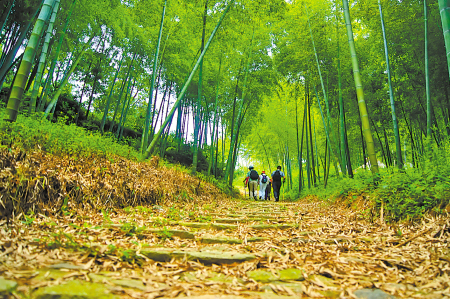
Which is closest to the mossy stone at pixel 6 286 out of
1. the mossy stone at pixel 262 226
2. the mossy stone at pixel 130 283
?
the mossy stone at pixel 130 283

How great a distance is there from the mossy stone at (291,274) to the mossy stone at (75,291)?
804 millimetres

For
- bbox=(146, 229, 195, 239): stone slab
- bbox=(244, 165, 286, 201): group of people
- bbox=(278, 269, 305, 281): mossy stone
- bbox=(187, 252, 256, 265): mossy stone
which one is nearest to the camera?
bbox=(278, 269, 305, 281): mossy stone

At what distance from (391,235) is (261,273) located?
1.30 m

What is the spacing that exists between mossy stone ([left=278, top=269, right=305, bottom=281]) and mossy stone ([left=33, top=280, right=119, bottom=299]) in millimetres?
804

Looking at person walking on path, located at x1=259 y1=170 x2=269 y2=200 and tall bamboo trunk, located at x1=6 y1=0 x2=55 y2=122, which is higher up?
tall bamboo trunk, located at x1=6 y1=0 x2=55 y2=122

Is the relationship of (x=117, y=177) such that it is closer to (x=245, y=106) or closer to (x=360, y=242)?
(x=360, y=242)

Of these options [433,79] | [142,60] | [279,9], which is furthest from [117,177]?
[433,79]

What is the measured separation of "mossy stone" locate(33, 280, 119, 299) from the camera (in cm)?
85

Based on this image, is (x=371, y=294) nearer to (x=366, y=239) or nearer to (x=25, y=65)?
(x=366, y=239)

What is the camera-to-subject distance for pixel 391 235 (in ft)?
6.10

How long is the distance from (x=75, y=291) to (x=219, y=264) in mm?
731

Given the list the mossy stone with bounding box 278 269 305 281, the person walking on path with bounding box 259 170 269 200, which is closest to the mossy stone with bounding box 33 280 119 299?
the mossy stone with bounding box 278 269 305 281

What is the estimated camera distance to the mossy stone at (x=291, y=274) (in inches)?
46.4

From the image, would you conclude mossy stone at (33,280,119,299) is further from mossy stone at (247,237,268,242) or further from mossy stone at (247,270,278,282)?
mossy stone at (247,237,268,242)
